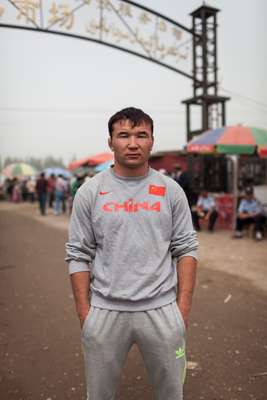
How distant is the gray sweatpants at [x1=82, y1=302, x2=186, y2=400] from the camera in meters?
1.61

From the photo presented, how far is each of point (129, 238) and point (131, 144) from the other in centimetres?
42

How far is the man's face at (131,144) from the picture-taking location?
167 centimetres

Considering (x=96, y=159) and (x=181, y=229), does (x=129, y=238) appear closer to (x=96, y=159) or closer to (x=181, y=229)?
(x=181, y=229)

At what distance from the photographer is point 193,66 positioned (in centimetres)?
1462

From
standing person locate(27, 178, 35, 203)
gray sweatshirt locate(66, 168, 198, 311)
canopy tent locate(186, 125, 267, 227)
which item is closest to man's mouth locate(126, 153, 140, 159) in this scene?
gray sweatshirt locate(66, 168, 198, 311)

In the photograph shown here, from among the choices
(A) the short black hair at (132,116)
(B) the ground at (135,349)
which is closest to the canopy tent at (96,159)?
(B) the ground at (135,349)

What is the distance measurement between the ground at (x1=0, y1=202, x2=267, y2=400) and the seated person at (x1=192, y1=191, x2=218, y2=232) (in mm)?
3047

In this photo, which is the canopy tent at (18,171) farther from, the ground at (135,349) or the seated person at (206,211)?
the ground at (135,349)

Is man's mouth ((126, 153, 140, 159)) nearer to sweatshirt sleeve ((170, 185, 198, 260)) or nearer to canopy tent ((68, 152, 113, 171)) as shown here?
→ sweatshirt sleeve ((170, 185, 198, 260))

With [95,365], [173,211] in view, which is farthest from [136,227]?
[95,365]

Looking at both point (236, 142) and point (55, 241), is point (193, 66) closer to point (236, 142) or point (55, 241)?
point (236, 142)

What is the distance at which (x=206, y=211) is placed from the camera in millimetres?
10242

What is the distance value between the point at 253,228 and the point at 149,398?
7.21 meters

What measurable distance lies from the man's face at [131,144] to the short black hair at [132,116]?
0.01m
